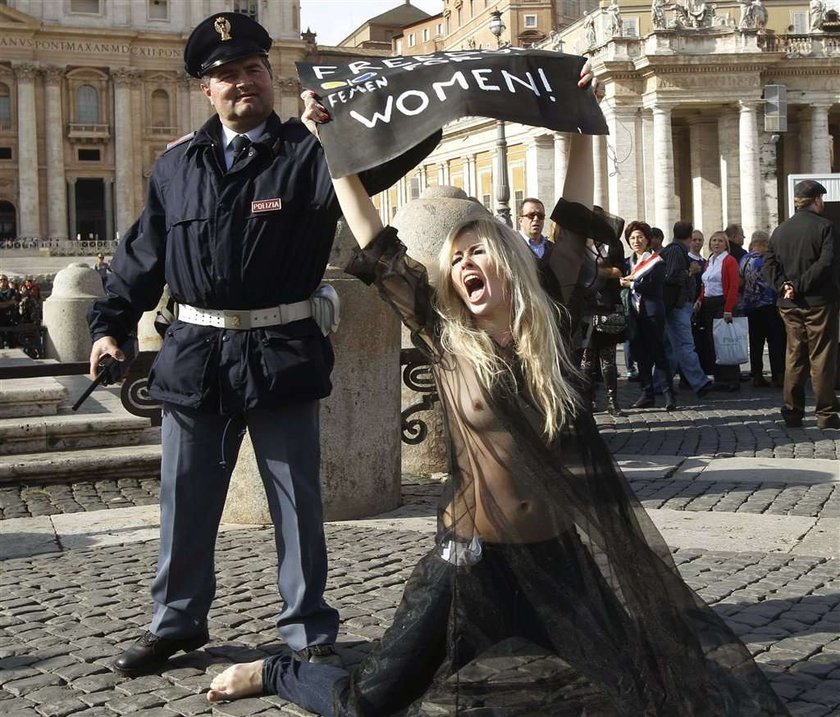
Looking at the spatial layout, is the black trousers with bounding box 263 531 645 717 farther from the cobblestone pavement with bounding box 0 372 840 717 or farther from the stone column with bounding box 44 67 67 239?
the stone column with bounding box 44 67 67 239

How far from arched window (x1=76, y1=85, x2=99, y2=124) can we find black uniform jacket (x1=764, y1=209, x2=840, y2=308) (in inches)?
2767

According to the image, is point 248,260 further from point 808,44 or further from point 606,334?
point 808,44

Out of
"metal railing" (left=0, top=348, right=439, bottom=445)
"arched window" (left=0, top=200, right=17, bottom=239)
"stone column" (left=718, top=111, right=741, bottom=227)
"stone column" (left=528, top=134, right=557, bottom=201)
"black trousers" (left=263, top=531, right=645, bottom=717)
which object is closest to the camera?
"black trousers" (left=263, top=531, right=645, bottom=717)

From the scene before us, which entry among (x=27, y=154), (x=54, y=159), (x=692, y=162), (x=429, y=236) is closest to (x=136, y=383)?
(x=429, y=236)

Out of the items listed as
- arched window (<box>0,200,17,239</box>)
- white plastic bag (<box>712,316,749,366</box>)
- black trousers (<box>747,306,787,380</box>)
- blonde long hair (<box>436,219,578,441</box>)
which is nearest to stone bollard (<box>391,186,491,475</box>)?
blonde long hair (<box>436,219,578,441</box>)

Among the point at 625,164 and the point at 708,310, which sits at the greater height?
the point at 625,164

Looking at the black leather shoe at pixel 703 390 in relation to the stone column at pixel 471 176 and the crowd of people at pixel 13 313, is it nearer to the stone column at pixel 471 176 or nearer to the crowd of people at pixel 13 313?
the crowd of people at pixel 13 313

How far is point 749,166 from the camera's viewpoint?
4634 cm

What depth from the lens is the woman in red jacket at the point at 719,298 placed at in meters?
12.5

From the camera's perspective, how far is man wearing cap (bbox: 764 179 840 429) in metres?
9.00

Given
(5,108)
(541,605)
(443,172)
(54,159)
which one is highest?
(5,108)

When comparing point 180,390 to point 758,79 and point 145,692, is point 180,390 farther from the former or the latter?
point 758,79

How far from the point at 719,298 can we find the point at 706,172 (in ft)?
126

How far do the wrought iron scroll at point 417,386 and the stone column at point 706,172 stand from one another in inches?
1719
